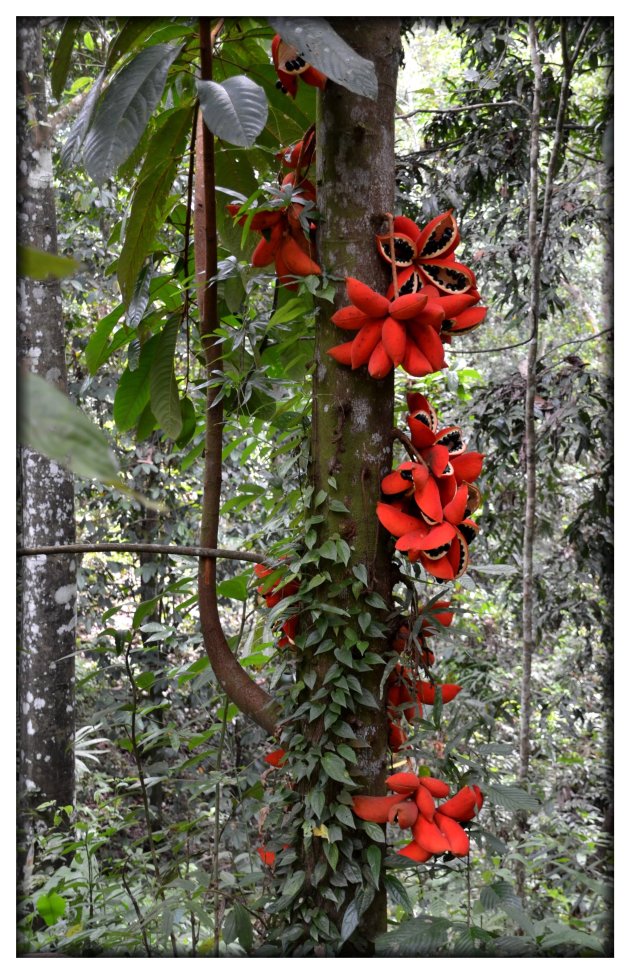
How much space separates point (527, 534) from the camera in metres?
1.84

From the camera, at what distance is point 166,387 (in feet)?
3.37

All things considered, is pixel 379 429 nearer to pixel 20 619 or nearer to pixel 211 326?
pixel 211 326

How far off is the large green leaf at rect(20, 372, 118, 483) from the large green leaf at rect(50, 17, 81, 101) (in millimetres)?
755

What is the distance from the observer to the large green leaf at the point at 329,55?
0.64m

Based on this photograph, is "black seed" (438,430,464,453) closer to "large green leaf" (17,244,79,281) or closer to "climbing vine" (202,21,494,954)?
"climbing vine" (202,21,494,954)

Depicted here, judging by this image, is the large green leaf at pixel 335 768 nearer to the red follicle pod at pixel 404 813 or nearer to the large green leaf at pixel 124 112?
the red follicle pod at pixel 404 813

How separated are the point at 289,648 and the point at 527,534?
→ 1.14 metres

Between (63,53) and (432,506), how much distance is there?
0.62m

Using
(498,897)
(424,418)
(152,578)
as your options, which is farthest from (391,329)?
(152,578)

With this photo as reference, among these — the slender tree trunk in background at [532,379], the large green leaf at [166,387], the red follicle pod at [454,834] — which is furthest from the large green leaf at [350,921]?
the slender tree trunk in background at [532,379]

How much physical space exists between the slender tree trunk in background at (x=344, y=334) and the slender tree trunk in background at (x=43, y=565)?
3.71 ft

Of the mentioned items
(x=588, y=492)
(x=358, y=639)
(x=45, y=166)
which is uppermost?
(x=45, y=166)

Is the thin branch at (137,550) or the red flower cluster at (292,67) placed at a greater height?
the red flower cluster at (292,67)

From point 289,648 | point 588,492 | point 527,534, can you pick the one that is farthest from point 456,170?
point 289,648
